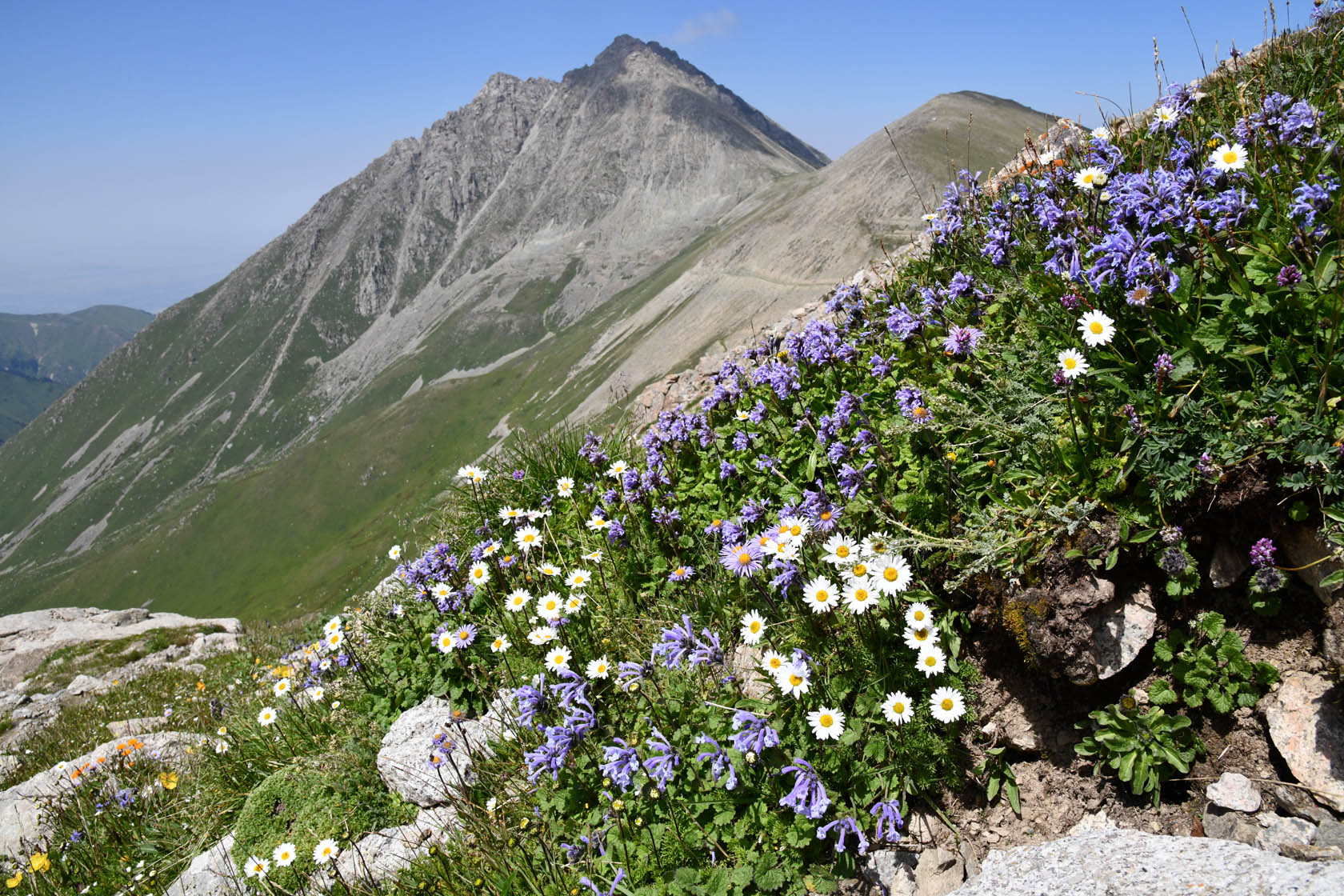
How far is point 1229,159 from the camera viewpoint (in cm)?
436

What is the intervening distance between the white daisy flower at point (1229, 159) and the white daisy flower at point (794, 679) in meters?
4.27

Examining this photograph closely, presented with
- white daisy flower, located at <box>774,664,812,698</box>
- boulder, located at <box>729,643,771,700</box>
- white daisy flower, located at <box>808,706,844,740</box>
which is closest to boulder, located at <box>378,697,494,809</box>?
boulder, located at <box>729,643,771,700</box>

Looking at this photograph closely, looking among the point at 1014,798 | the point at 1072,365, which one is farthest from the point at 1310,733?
the point at 1072,365

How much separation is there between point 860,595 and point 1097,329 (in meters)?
2.24

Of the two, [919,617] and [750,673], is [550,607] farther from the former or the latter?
[919,617]

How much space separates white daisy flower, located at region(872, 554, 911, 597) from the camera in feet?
13.8

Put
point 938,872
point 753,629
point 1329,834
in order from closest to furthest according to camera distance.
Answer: point 1329,834, point 938,872, point 753,629

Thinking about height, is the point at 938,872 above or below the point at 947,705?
below

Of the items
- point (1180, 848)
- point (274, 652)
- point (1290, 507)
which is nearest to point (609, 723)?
point (1180, 848)

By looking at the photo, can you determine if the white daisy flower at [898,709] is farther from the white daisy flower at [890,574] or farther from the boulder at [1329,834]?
the boulder at [1329,834]

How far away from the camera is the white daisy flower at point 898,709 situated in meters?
4.05

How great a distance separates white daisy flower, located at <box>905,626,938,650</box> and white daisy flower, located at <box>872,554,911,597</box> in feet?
0.89

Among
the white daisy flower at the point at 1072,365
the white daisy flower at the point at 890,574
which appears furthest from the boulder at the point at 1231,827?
the white daisy flower at the point at 1072,365

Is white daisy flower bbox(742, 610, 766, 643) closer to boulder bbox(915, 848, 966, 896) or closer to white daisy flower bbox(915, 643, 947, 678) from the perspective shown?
white daisy flower bbox(915, 643, 947, 678)
